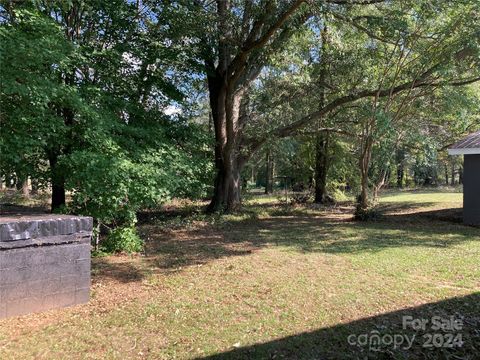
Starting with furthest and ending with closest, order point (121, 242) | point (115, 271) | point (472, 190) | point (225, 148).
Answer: point (225, 148), point (472, 190), point (121, 242), point (115, 271)

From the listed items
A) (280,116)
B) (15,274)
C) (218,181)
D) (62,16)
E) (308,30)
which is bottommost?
(15,274)

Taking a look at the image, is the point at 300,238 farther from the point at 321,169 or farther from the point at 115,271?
the point at 321,169

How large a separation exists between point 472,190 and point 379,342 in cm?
951

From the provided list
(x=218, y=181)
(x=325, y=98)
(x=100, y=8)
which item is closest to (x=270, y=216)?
(x=218, y=181)

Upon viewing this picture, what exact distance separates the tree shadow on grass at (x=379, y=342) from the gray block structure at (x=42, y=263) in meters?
2.11

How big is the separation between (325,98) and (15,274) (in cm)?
1323

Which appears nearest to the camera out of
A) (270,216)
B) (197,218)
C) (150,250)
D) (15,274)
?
(15,274)

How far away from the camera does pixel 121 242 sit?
7418 mm

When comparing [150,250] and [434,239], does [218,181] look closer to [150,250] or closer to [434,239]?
[150,250]

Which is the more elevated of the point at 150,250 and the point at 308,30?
the point at 308,30

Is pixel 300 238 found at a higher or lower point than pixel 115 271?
higher

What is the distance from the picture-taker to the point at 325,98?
1541cm

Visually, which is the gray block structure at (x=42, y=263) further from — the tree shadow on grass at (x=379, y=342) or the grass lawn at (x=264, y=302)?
the tree shadow on grass at (x=379, y=342)

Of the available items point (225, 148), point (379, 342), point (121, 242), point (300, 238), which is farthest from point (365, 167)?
point (379, 342)
